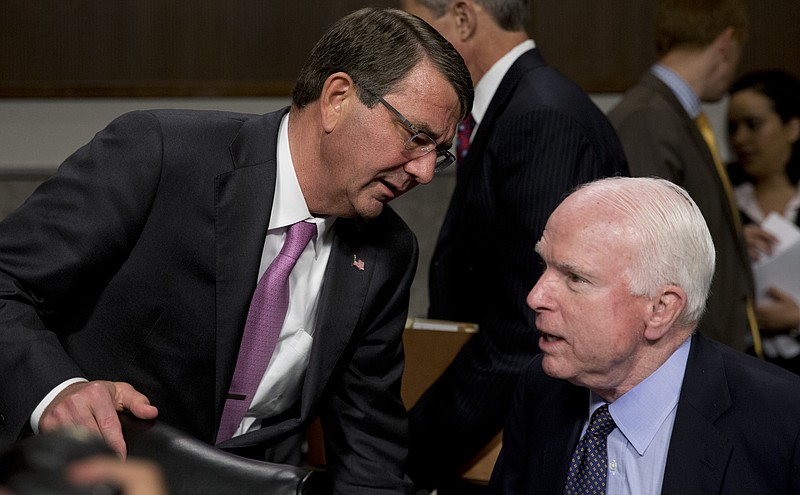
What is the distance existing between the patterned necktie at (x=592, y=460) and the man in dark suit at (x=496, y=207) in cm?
51

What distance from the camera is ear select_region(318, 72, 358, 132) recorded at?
1866 millimetres

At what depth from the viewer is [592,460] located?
1.90 meters

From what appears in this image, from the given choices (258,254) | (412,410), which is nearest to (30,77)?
(412,410)

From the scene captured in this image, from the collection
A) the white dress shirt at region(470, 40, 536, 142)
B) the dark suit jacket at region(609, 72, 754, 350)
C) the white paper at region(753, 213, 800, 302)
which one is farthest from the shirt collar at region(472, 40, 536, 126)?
the white paper at region(753, 213, 800, 302)

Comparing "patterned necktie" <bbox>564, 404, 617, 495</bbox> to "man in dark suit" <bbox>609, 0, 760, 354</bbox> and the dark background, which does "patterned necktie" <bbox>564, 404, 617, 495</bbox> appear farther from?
the dark background

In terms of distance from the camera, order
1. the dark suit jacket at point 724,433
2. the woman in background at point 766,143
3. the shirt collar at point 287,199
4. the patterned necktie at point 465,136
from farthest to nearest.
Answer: the woman in background at point 766,143 → the patterned necktie at point 465,136 → the shirt collar at point 287,199 → the dark suit jacket at point 724,433

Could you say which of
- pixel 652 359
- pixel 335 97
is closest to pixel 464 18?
pixel 335 97

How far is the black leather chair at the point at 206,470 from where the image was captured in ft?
4.88

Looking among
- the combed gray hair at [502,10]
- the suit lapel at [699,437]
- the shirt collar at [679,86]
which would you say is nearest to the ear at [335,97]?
the suit lapel at [699,437]

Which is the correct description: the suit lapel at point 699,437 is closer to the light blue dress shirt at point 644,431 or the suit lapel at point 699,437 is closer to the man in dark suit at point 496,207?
the light blue dress shirt at point 644,431

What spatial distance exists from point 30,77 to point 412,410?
2.33 m

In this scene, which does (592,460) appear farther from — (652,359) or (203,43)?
(203,43)

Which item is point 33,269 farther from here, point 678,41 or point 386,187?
point 678,41

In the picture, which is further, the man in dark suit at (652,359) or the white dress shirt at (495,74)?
the white dress shirt at (495,74)
